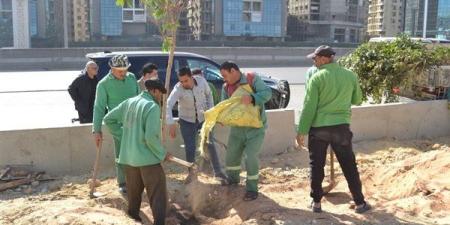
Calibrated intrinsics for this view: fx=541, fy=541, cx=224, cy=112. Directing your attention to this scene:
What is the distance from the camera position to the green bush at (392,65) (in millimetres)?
10828

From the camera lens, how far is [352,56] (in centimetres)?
1174

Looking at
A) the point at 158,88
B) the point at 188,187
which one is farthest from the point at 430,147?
the point at 158,88

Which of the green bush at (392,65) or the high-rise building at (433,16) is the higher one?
the high-rise building at (433,16)

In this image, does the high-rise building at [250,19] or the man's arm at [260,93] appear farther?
the high-rise building at [250,19]

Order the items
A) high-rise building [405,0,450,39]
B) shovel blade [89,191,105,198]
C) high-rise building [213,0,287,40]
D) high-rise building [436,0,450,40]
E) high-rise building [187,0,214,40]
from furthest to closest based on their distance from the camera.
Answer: high-rise building [213,0,287,40] < high-rise building [187,0,214,40] < high-rise building [436,0,450,40] < high-rise building [405,0,450,39] < shovel blade [89,191,105,198]

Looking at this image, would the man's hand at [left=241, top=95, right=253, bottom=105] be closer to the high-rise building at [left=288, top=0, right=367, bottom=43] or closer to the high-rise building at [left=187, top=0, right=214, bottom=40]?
the high-rise building at [left=187, top=0, right=214, bottom=40]

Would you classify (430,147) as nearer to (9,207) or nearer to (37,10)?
(9,207)

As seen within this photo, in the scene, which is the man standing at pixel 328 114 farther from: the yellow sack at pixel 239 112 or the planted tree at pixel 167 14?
the planted tree at pixel 167 14

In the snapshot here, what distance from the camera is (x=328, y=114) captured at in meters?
5.68

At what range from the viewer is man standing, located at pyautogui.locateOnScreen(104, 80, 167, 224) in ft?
17.0

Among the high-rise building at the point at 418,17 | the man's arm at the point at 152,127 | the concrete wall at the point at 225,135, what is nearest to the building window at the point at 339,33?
the high-rise building at the point at 418,17

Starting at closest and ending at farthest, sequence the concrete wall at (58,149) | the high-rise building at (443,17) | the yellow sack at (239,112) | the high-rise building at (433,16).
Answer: the yellow sack at (239,112) < the concrete wall at (58,149) < the high-rise building at (433,16) < the high-rise building at (443,17)

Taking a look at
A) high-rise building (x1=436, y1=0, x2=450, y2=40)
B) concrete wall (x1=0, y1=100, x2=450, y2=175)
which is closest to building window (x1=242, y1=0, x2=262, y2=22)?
high-rise building (x1=436, y1=0, x2=450, y2=40)

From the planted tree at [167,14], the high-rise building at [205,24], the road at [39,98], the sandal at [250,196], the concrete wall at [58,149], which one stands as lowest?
the road at [39,98]
